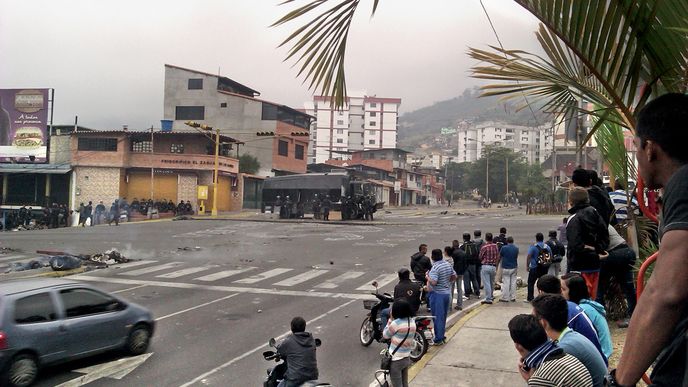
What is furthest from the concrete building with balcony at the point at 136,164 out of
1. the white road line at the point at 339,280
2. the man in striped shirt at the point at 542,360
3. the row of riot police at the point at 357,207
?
the man in striped shirt at the point at 542,360

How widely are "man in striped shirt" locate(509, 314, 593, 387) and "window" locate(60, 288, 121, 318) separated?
7.25 metres

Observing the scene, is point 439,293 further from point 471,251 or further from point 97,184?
point 97,184

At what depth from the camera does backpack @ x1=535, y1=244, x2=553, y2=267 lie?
A: 11844 millimetres

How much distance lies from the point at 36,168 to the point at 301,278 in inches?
1435

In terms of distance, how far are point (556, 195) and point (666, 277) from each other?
5594 centimetres

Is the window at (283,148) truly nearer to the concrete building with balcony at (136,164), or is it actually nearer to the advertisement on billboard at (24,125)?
the concrete building with balcony at (136,164)

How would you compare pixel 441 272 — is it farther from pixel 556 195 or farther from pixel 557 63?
pixel 556 195

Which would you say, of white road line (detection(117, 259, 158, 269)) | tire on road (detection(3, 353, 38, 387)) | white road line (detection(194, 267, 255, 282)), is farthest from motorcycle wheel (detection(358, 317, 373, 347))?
white road line (detection(117, 259, 158, 269))

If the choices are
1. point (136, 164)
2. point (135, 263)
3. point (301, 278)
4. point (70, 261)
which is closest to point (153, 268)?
point (135, 263)

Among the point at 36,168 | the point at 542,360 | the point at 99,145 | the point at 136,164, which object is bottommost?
the point at 542,360

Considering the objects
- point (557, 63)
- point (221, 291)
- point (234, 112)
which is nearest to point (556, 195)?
point (234, 112)

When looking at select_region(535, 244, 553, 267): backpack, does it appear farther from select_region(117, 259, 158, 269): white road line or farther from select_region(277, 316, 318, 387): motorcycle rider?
select_region(117, 259, 158, 269): white road line

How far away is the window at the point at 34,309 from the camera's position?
25.2 ft

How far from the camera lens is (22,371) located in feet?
24.1
